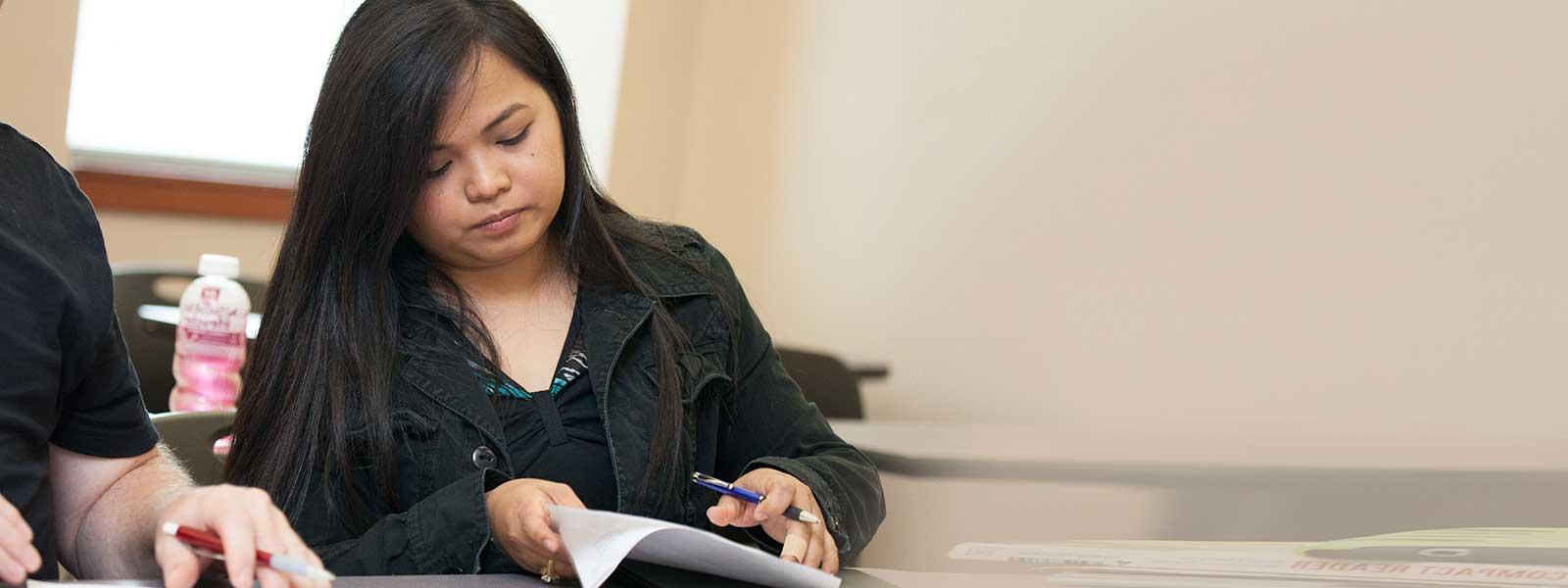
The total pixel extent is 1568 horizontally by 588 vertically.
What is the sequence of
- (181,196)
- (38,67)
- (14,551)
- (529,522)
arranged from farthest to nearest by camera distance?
(181,196)
(38,67)
(529,522)
(14,551)

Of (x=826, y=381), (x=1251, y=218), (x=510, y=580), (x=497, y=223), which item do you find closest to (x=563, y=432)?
(x=497, y=223)

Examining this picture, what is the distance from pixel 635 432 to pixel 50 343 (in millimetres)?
425

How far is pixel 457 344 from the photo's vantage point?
3.62 feet

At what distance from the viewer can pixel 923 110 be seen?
1.52 meters

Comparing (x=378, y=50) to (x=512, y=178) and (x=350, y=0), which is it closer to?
(x=512, y=178)

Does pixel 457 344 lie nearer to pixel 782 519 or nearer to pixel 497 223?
pixel 497 223

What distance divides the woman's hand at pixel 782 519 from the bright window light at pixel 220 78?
2.13 meters

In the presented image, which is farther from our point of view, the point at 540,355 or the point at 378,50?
the point at 540,355

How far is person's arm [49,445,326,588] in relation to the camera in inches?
27.5

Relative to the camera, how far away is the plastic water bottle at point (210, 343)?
1807 millimetres

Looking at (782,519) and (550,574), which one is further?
(782,519)

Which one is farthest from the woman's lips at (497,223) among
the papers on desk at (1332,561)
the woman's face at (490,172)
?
the papers on desk at (1332,561)

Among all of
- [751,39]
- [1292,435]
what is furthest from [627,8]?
[1292,435]

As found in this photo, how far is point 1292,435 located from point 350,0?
3063 millimetres
